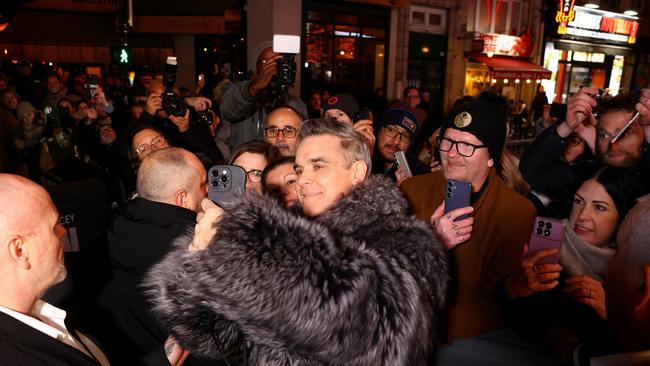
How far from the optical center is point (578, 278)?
1917 mm

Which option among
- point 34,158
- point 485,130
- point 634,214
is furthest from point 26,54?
point 634,214

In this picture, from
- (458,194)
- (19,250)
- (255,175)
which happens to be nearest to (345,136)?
(458,194)

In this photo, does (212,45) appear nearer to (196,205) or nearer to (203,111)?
(203,111)

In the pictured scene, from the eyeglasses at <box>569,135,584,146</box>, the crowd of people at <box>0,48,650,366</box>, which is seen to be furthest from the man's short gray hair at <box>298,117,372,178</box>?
the eyeglasses at <box>569,135,584,146</box>

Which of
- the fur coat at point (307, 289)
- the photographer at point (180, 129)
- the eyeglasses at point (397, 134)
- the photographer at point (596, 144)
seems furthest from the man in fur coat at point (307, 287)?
the photographer at point (180, 129)

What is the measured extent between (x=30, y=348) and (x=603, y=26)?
76.1ft

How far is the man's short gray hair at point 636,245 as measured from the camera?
4.75 feet

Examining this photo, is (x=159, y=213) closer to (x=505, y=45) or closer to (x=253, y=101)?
(x=253, y=101)

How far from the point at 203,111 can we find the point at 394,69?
9.44 m

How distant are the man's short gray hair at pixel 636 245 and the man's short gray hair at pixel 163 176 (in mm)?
1995

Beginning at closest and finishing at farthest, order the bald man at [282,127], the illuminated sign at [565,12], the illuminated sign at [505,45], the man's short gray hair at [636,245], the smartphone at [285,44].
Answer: the man's short gray hair at [636,245]
the smartphone at [285,44]
the bald man at [282,127]
the illuminated sign at [505,45]
the illuminated sign at [565,12]

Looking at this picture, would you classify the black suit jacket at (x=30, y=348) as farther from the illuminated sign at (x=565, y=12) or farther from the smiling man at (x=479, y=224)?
the illuminated sign at (x=565, y=12)

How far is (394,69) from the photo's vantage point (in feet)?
44.1

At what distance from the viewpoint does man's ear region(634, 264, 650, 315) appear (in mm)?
1348
